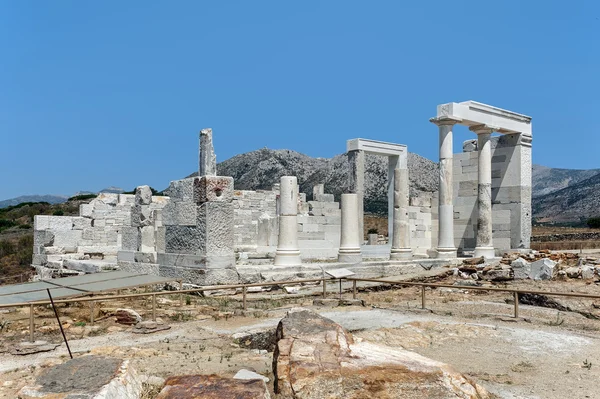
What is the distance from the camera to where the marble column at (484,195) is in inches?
803

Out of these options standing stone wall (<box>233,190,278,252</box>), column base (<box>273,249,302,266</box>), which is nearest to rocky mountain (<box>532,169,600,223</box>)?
standing stone wall (<box>233,190,278,252</box>)

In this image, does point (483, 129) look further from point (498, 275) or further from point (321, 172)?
point (321, 172)

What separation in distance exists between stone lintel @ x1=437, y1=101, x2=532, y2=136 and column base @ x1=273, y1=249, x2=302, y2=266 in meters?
7.88

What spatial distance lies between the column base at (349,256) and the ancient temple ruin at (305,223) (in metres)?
0.04

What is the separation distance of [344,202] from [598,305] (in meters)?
8.87

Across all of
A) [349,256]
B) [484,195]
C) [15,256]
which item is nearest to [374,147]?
[484,195]

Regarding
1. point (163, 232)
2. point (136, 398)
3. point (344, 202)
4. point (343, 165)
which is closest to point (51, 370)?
point (136, 398)

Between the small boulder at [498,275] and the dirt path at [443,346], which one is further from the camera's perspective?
the small boulder at [498,275]

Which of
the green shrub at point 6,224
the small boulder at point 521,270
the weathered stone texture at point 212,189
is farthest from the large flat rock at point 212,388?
the green shrub at point 6,224

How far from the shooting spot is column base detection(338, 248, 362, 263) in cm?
1794

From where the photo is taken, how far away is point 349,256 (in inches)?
708

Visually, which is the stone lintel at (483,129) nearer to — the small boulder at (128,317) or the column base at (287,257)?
the column base at (287,257)

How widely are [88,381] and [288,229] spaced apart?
11.3 meters

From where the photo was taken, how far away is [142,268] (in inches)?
625
